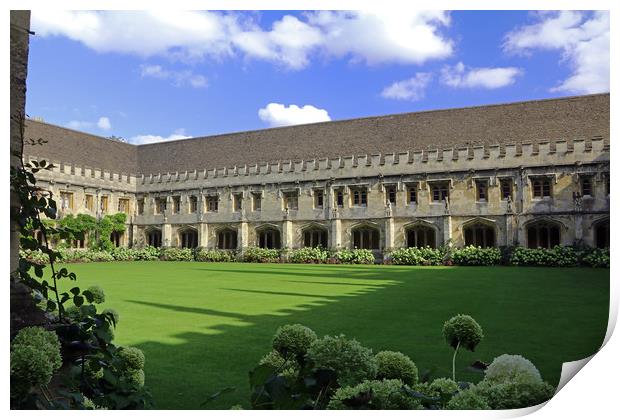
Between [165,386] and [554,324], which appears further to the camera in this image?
[554,324]

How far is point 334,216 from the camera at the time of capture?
25.2m

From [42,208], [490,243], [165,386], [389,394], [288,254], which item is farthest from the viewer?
[288,254]

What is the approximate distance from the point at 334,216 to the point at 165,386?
2140cm

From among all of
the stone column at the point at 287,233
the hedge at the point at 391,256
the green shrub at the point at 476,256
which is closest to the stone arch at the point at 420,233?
the hedge at the point at 391,256

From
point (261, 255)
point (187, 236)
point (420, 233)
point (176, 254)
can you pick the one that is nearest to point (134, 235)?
point (187, 236)

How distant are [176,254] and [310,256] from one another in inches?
343

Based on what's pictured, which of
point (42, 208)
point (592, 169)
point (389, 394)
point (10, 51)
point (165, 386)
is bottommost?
point (165, 386)

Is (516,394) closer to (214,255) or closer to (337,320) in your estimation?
(337,320)

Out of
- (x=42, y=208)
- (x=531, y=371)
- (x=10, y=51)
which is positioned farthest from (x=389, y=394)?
(x=10, y=51)

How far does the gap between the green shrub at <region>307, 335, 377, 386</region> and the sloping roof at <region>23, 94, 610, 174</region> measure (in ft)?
75.2

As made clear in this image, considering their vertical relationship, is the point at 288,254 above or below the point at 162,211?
below

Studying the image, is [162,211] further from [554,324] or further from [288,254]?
[554,324]

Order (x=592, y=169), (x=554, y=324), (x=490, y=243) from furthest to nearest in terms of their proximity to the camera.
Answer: (x=490, y=243) → (x=592, y=169) → (x=554, y=324)

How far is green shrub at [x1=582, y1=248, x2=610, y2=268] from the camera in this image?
17438 millimetres
